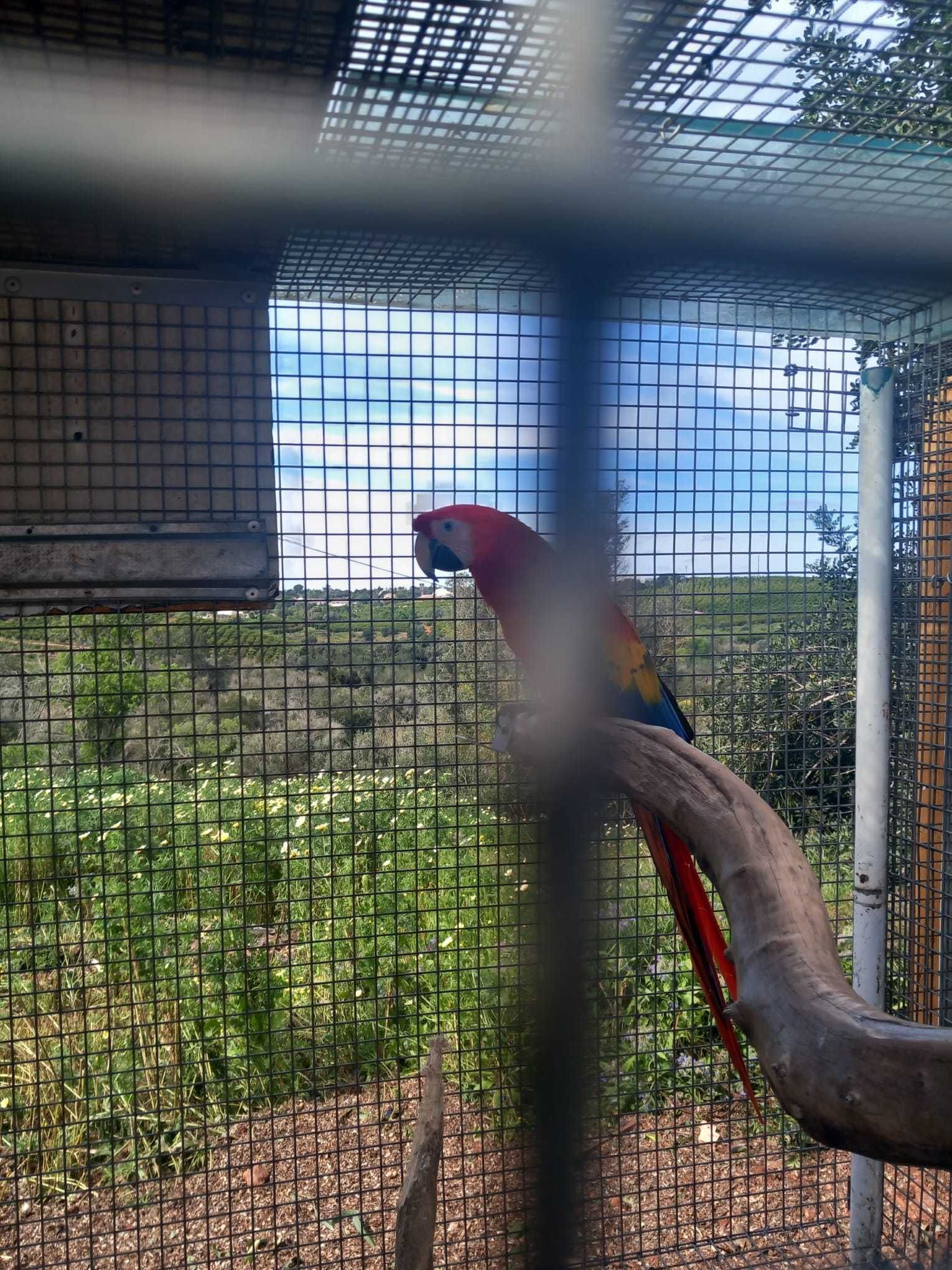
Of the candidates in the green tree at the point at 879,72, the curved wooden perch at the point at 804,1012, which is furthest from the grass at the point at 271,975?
the green tree at the point at 879,72

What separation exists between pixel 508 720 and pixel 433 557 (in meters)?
0.68

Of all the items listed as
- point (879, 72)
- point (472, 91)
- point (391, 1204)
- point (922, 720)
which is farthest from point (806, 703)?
point (472, 91)

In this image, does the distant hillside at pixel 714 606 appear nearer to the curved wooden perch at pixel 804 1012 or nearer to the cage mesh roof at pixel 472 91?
the cage mesh roof at pixel 472 91

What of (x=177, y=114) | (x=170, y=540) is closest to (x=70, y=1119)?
(x=170, y=540)

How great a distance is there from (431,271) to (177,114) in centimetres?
Result: 117

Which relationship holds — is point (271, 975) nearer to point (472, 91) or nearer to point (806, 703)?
point (806, 703)

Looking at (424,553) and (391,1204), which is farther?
(424,553)

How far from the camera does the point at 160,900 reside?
2.76 m

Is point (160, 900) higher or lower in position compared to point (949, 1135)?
lower

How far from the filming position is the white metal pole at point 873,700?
169 centimetres

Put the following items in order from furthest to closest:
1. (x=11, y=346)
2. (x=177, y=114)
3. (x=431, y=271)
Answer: (x=11, y=346) → (x=431, y=271) → (x=177, y=114)

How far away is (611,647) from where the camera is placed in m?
1.58

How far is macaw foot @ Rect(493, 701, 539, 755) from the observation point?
145 cm

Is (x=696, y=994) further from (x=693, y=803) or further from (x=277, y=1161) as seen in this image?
(x=693, y=803)
